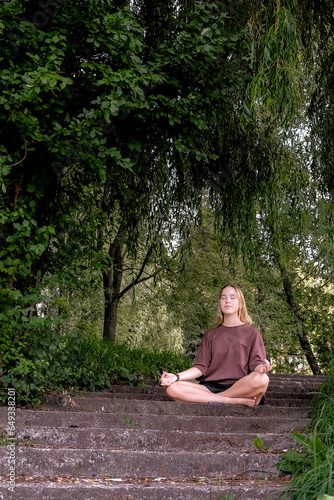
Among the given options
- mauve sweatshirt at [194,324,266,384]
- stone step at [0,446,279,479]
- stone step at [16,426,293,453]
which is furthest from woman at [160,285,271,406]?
stone step at [0,446,279,479]

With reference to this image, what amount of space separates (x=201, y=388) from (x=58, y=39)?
2.92 metres

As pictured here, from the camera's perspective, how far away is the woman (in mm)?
4176

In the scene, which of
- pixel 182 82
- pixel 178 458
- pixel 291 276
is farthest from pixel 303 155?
pixel 291 276

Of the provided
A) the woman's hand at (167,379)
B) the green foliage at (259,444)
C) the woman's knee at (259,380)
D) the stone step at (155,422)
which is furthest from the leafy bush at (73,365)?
the green foliage at (259,444)

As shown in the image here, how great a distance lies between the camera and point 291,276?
13867mm

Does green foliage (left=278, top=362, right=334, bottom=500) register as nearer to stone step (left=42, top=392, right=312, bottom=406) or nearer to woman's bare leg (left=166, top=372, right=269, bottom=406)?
woman's bare leg (left=166, top=372, right=269, bottom=406)

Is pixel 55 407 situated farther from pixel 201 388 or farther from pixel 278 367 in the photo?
pixel 278 367

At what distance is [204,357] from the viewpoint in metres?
4.61

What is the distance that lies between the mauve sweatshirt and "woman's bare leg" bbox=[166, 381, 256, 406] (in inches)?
9.0

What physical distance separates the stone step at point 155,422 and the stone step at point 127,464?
0.72m

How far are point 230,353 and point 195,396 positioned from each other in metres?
0.51

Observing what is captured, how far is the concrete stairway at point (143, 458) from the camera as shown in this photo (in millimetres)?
2059

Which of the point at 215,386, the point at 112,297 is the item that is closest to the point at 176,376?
the point at 215,386

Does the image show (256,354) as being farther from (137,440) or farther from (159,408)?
(137,440)
